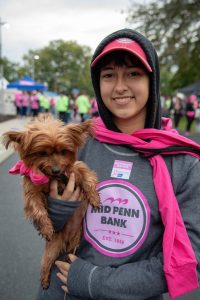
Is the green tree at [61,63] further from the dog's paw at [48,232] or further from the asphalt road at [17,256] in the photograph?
the dog's paw at [48,232]

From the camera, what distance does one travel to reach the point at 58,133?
261cm

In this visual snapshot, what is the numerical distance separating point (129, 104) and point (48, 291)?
1.06 m

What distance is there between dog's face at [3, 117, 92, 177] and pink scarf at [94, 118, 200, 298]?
0.42 meters

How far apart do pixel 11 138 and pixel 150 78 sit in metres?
0.86

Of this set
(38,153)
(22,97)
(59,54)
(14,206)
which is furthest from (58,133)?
(59,54)

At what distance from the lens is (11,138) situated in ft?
7.99

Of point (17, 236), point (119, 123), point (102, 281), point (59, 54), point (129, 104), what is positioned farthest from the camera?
point (59, 54)

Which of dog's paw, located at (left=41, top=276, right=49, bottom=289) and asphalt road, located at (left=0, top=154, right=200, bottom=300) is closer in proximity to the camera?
dog's paw, located at (left=41, top=276, right=49, bottom=289)

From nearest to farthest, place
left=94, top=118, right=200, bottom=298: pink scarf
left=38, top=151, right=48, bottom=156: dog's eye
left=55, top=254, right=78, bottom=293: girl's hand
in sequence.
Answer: left=94, top=118, right=200, bottom=298: pink scarf, left=55, top=254, right=78, bottom=293: girl's hand, left=38, top=151, right=48, bottom=156: dog's eye

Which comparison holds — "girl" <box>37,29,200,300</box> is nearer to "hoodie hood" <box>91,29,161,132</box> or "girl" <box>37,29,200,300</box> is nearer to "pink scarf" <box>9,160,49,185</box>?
"hoodie hood" <box>91,29,161,132</box>

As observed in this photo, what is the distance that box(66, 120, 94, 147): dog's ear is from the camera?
238 centimetres

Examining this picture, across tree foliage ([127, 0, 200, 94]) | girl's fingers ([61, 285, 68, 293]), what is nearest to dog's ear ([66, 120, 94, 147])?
girl's fingers ([61, 285, 68, 293])

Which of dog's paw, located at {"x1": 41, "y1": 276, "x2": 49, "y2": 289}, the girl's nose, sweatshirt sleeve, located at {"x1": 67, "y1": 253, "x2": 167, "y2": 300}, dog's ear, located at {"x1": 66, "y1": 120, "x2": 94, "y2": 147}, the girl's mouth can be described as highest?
the girl's nose

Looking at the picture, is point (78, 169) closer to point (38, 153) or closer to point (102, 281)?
point (38, 153)
